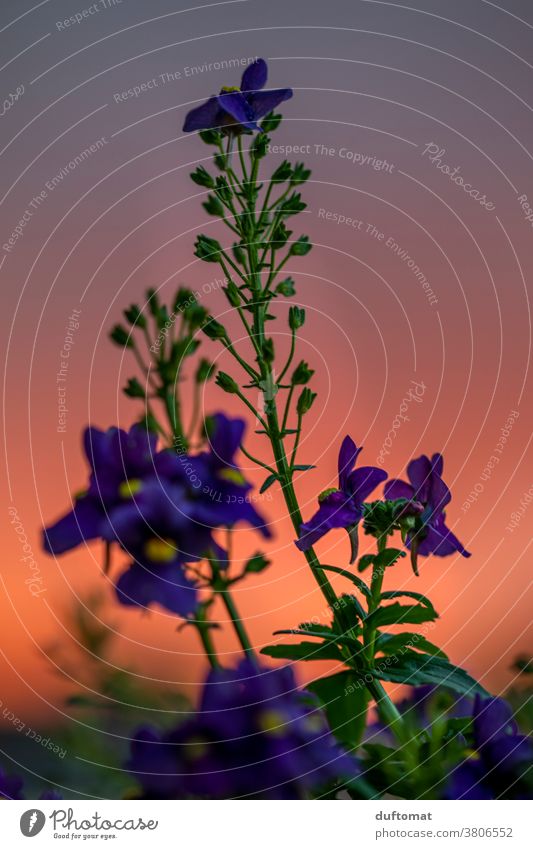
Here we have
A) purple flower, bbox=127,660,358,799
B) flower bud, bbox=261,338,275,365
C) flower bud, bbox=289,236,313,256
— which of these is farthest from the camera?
flower bud, bbox=289,236,313,256

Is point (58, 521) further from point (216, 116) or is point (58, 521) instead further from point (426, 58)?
point (426, 58)

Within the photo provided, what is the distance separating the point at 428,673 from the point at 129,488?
12.1 inches

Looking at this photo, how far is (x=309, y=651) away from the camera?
2.56 feet

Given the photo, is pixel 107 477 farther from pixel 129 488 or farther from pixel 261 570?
pixel 261 570

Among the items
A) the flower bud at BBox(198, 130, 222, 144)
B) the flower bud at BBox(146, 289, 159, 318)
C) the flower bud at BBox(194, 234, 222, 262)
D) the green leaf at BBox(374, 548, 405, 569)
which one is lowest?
the green leaf at BBox(374, 548, 405, 569)

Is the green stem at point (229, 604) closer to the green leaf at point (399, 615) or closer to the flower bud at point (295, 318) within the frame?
the green leaf at point (399, 615)

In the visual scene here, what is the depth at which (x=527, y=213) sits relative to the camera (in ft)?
4.58

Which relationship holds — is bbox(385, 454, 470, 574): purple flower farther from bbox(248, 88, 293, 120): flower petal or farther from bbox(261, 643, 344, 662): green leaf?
bbox(248, 88, 293, 120): flower petal

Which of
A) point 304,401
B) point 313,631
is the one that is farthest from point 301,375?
point 313,631

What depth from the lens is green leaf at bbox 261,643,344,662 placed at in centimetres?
77

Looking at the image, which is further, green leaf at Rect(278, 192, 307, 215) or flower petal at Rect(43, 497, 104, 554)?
green leaf at Rect(278, 192, 307, 215)

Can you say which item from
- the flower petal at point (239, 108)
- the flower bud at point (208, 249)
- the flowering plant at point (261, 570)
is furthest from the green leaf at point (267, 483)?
the flower petal at point (239, 108)

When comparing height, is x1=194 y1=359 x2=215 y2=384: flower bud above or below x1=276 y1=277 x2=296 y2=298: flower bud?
below

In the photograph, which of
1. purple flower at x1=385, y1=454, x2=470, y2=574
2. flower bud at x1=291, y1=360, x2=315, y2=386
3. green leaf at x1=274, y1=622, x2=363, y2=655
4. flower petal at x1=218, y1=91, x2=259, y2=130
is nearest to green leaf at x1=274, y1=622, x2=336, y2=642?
green leaf at x1=274, y1=622, x2=363, y2=655
